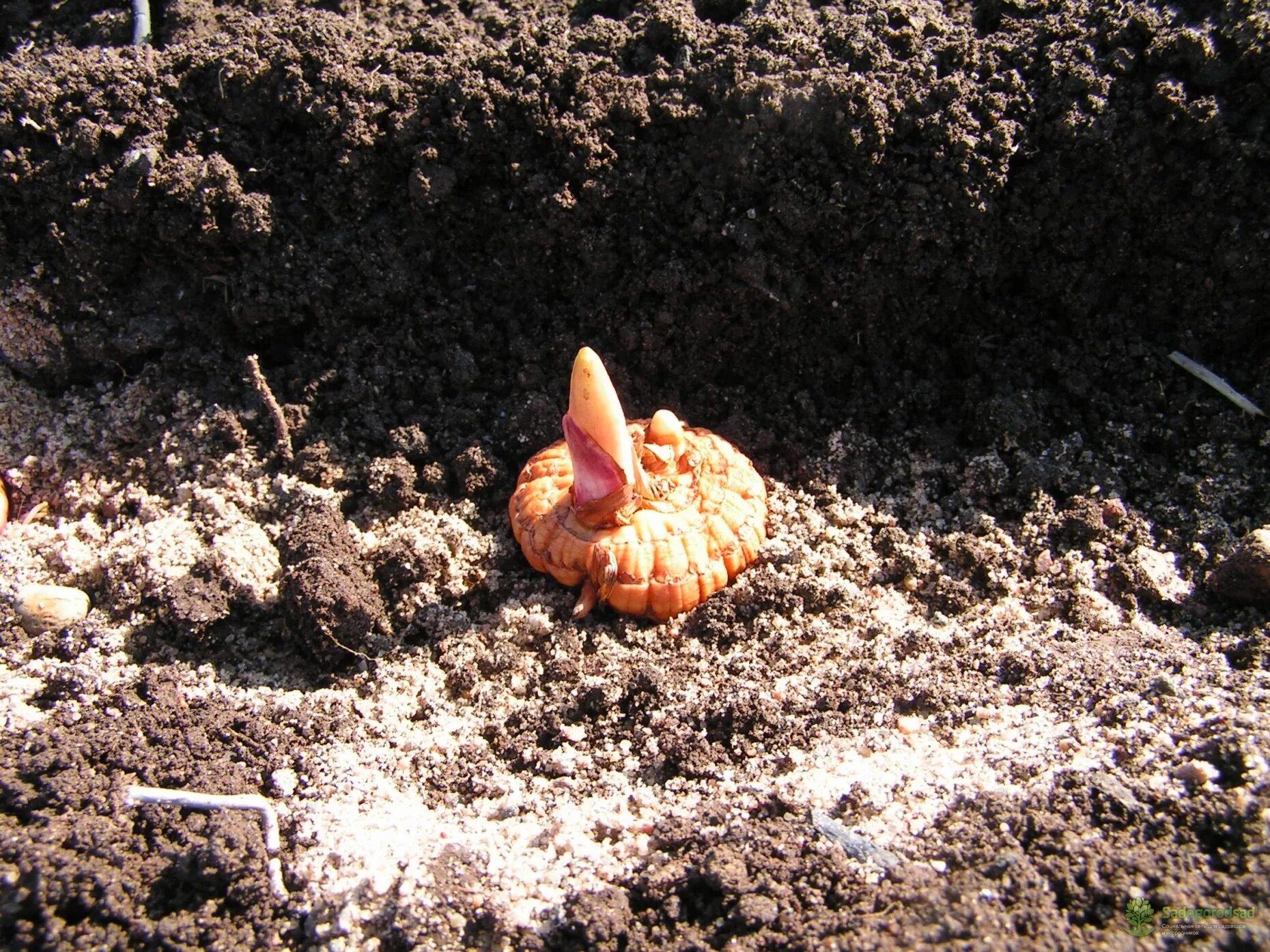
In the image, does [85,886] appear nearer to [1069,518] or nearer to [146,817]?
[146,817]

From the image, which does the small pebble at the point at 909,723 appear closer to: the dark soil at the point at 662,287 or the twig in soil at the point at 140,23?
the dark soil at the point at 662,287

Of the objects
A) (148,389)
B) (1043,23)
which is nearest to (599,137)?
(1043,23)

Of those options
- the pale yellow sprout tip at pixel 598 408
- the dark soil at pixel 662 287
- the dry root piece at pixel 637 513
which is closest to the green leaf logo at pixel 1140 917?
the dark soil at pixel 662 287

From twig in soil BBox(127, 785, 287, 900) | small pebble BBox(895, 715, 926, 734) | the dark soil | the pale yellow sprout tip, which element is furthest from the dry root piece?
twig in soil BBox(127, 785, 287, 900)

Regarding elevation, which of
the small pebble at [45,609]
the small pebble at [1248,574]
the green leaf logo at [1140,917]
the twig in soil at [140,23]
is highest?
the twig in soil at [140,23]

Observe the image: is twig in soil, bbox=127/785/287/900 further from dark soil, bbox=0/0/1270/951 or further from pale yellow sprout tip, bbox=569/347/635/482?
pale yellow sprout tip, bbox=569/347/635/482
